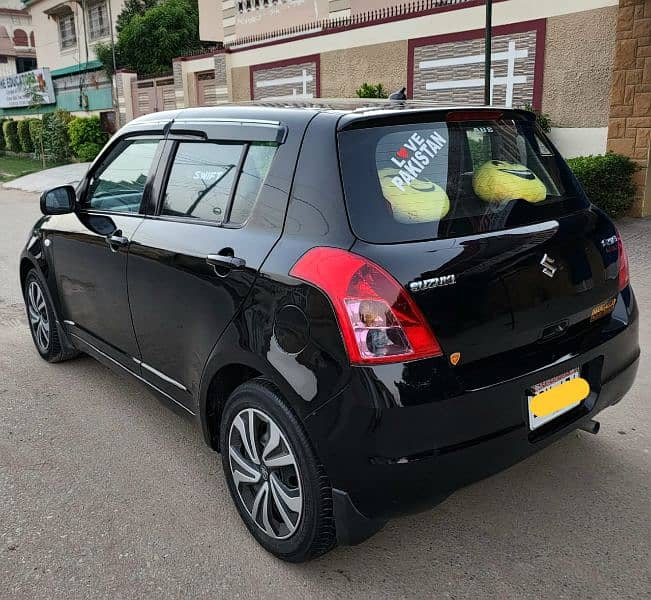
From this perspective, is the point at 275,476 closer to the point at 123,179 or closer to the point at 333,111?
the point at 333,111

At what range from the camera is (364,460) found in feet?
6.93

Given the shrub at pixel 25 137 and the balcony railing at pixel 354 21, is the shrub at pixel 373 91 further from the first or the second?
the shrub at pixel 25 137

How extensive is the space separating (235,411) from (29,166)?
83.0ft

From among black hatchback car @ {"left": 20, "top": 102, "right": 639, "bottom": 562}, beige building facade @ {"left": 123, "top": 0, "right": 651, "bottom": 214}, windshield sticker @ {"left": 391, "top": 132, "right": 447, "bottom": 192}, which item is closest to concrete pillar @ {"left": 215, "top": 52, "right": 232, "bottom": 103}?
beige building facade @ {"left": 123, "top": 0, "right": 651, "bottom": 214}

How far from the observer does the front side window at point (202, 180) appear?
276 centimetres

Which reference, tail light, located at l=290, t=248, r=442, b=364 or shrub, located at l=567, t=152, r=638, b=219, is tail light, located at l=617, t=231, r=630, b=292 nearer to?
tail light, located at l=290, t=248, r=442, b=364

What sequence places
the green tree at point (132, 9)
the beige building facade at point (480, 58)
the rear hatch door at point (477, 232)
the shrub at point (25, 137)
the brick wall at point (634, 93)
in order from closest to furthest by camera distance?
1. the rear hatch door at point (477, 232)
2. the brick wall at point (634, 93)
3. the beige building facade at point (480, 58)
4. the green tree at point (132, 9)
5. the shrub at point (25, 137)

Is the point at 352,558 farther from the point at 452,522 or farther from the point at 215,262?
the point at 215,262

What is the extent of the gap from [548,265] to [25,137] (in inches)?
1196

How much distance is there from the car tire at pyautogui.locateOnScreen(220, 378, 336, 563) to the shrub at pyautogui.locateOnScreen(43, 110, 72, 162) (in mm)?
24867

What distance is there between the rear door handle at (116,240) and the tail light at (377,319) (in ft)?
5.02

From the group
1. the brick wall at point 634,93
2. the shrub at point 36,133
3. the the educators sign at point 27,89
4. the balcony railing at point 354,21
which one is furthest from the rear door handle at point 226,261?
the the educators sign at point 27,89

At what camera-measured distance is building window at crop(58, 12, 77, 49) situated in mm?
33312

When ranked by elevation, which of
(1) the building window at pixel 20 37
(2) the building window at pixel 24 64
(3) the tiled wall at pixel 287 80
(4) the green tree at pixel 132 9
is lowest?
(3) the tiled wall at pixel 287 80
